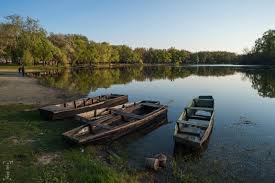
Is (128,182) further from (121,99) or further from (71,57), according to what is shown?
(71,57)

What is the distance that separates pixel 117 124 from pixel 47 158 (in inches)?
244

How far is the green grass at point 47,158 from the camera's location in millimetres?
7684

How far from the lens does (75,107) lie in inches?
723

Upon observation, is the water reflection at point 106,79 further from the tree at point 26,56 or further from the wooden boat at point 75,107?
the wooden boat at point 75,107

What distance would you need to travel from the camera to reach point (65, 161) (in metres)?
9.07

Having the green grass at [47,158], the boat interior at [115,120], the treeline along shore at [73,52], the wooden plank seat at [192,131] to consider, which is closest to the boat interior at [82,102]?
the green grass at [47,158]

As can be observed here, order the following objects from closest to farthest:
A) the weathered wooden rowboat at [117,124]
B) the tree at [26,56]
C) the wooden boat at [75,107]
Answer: the weathered wooden rowboat at [117,124]
the wooden boat at [75,107]
the tree at [26,56]

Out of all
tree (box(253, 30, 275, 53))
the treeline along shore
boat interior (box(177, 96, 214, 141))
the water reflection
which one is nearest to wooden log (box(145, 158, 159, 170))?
boat interior (box(177, 96, 214, 141))

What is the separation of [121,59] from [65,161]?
14833cm

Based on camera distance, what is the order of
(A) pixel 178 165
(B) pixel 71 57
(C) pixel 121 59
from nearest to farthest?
(A) pixel 178 165
(B) pixel 71 57
(C) pixel 121 59

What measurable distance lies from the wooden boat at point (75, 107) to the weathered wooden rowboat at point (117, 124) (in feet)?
8.96

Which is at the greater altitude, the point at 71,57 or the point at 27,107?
the point at 71,57

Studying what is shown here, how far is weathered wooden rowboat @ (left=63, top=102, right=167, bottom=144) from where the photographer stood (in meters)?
11.4

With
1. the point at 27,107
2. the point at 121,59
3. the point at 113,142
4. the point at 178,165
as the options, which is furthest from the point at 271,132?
the point at 121,59
